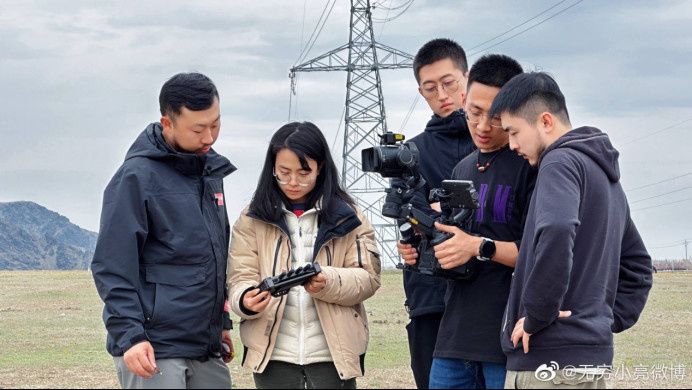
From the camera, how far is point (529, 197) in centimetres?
404

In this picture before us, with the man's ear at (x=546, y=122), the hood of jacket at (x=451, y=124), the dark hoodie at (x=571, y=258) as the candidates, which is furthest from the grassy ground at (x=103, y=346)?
the man's ear at (x=546, y=122)

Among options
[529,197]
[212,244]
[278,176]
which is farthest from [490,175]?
[212,244]

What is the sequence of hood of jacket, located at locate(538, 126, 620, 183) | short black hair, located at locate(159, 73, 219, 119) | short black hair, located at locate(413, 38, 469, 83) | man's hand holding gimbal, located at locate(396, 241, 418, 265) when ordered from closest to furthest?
hood of jacket, located at locate(538, 126, 620, 183) → man's hand holding gimbal, located at locate(396, 241, 418, 265) → short black hair, located at locate(159, 73, 219, 119) → short black hair, located at locate(413, 38, 469, 83)

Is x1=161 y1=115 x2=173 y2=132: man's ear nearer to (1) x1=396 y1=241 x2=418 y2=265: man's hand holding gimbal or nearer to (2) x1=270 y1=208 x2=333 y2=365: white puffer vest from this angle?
(2) x1=270 y1=208 x2=333 y2=365: white puffer vest

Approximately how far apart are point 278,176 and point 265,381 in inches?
44.0

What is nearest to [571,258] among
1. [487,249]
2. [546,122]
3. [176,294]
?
[487,249]

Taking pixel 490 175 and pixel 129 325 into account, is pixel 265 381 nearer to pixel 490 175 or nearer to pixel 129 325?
pixel 129 325

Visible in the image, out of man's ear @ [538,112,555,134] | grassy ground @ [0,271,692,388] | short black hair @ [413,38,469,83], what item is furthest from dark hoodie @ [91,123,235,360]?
grassy ground @ [0,271,692,388]

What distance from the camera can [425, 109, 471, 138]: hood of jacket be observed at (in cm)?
470

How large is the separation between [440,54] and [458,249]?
1.60m

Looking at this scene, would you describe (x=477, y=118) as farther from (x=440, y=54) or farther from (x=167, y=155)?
(x=167, y=155)

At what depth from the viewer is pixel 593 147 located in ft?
11.9

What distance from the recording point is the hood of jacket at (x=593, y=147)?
11.8 ft

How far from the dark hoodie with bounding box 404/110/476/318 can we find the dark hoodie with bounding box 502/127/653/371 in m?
0.86
